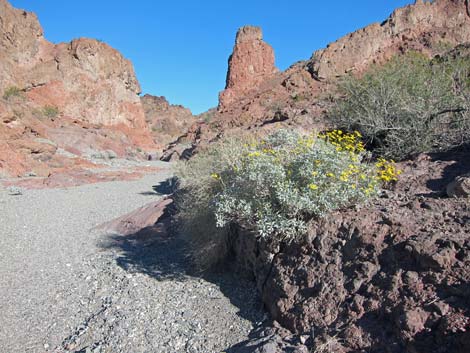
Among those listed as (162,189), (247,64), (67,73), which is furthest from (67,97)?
(162,189)

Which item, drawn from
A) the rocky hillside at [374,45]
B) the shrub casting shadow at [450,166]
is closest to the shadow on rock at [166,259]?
the shrub casting shadow at [450,166]

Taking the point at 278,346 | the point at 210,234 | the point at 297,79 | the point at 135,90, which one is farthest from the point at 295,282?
the point at 135,90

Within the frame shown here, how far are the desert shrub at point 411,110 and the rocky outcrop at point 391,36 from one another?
43.2ft

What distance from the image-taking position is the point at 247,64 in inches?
1137

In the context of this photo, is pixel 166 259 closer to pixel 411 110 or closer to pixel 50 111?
pixel 411 110

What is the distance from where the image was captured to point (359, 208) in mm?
3588

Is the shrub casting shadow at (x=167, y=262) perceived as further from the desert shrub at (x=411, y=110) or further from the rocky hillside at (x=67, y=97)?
the rocky hillside at (x=67, y=97)

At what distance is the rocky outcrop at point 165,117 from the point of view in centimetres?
Answer: 6038

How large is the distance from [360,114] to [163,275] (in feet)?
12.8

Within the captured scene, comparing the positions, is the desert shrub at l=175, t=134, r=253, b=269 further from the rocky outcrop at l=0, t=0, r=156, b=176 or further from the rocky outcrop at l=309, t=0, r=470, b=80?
the rocky outcrop at l=0, t=0, r=156, b=176

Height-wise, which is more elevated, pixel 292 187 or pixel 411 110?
pixel 411 110

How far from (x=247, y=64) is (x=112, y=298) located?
2638cm

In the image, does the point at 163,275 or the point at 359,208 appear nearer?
the point at 359,208

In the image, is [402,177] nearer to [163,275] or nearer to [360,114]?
[360,114]
